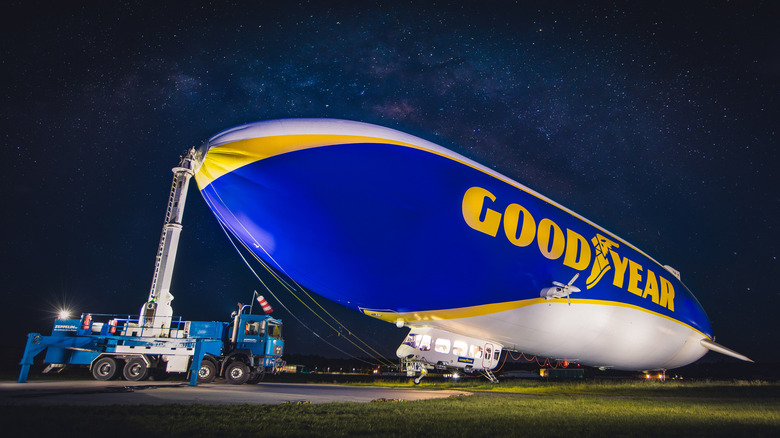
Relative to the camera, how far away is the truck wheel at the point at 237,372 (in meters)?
17.4

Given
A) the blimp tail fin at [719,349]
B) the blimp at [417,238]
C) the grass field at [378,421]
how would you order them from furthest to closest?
the blimp tail fin at [719,349]
the blimp at [417,238]
the grass field at [378,421]

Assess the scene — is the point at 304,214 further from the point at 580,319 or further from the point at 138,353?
the point at 580,319

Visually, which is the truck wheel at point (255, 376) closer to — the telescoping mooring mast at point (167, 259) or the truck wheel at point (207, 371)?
the truck wheel at point (207, 371)

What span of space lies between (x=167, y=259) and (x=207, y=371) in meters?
4.62

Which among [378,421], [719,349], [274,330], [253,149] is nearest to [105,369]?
[274,330]

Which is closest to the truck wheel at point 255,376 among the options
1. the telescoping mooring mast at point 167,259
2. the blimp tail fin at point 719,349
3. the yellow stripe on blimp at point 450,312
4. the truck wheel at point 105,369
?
the telescoping mooring mast at point 167,259

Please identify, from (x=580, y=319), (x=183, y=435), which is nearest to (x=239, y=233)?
(x=183, y=435)

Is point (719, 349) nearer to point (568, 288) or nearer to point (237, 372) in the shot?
point (568, 288)

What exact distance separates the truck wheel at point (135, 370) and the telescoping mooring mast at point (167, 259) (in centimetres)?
128

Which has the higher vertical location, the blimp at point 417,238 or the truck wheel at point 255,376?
the blimp at point 417,238

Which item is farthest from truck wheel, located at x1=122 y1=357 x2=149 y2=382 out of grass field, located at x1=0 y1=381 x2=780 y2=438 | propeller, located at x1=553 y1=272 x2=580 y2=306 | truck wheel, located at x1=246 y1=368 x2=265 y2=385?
propeller, located at x1=553 y1=272 x2=580 y2=306

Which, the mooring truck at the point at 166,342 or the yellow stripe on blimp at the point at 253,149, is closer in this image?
the yellow stripe on blimp at the point at 253,149

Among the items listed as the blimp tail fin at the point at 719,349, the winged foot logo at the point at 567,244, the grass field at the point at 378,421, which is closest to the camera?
the grass field at the point at 378,421

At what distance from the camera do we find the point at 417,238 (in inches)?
477
